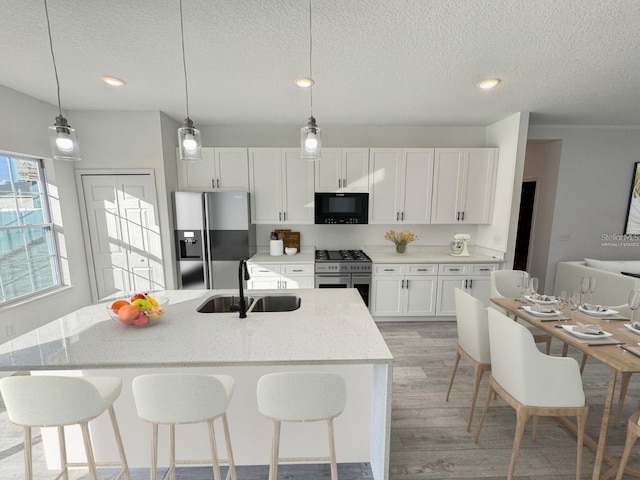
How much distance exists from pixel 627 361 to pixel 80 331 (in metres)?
2.98

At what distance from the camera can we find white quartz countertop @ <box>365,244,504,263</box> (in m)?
3.54

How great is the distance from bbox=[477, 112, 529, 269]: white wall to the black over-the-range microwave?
1.74m

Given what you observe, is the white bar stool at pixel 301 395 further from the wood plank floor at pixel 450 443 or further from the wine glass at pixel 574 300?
the wine glass at pixel 574 300

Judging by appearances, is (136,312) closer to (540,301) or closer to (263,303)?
(263,303)

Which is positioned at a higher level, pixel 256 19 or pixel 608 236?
pixel 256 19

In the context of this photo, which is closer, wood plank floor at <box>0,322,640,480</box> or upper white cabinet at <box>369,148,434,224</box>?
wood plank floor at <box>0,322,640,480</box>

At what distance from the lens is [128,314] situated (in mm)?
1549

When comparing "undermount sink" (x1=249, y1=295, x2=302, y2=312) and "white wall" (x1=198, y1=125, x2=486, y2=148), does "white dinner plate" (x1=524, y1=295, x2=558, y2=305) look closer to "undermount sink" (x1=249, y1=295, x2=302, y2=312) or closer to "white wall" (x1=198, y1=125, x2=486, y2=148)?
"undermount sink" (x1=249, y1=295, x2=302, y2=312)

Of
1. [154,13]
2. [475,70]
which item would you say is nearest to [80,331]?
[154,13]

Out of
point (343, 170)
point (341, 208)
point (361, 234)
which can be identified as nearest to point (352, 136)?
point (343, 170)

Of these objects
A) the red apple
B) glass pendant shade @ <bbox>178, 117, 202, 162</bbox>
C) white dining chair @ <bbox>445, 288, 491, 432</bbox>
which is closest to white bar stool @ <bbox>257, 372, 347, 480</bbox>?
the red apple

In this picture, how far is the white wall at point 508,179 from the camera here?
3307mm

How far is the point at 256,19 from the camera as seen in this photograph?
5.40ft

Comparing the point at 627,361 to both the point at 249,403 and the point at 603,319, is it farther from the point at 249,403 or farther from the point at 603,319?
the point at 249,403
